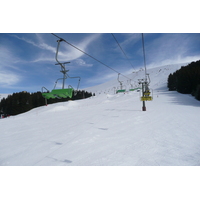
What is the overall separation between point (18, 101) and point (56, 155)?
57.7 m

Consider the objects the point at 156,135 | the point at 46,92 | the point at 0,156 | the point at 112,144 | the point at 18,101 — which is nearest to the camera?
the point at 0,156

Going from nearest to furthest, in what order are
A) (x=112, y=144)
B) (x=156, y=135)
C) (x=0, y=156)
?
(x=0, y=156) < (x=112, y=144) < (x=156, y=135)

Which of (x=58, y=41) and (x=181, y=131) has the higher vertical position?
(x=58, y=41)

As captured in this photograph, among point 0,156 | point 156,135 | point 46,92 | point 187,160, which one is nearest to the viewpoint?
point 187,160

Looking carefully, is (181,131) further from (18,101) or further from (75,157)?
(18,101)

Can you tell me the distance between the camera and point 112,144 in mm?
5348

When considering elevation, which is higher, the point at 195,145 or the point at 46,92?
the point at 46,92

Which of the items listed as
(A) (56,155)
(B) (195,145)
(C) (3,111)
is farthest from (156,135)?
(C) (3,111)

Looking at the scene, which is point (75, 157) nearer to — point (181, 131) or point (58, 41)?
point (58, 41)

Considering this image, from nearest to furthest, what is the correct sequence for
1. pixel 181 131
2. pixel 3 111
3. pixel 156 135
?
pixel 156 135 → pixel 181 131 → pixel 3 111

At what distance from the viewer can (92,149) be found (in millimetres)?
4969
